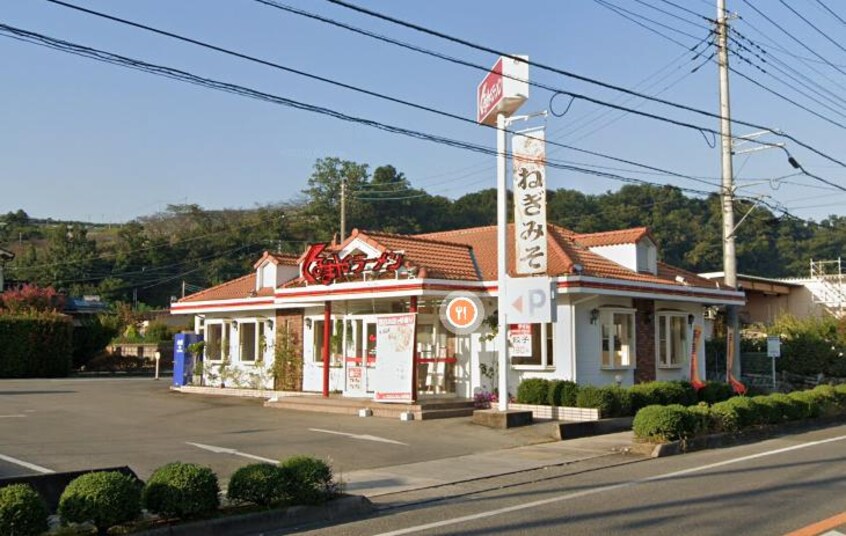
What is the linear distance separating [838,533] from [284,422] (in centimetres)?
1305

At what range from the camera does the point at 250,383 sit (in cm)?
2680

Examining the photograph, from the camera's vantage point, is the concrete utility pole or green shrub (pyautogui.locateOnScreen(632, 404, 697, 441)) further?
the concrete utility pole

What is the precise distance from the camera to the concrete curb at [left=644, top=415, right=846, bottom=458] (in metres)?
14.5

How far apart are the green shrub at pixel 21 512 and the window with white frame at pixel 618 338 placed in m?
16.7

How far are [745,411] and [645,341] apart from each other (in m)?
6.15

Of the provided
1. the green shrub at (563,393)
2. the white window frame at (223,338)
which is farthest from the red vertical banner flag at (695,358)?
the white window frame at (223,338)

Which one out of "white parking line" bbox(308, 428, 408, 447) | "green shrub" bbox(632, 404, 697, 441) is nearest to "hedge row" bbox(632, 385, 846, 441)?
"green shrub" bbox(632, 404, 697, 441)

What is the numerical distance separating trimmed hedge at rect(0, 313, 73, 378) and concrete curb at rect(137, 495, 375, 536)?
30967 mm

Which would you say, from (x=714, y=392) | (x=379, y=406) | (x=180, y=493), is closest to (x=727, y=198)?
(x=714, y=392)

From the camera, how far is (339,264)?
22.5m

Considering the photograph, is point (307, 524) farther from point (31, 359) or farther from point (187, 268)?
point (187, 268)

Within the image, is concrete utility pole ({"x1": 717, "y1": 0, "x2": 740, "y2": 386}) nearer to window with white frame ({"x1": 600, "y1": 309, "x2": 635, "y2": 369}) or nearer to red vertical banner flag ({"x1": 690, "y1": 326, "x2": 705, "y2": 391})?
red vertical banner flag ({"x1": 690, "y1": 326, "x2": 705, "y2": 391})

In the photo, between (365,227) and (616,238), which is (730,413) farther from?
(365,227)

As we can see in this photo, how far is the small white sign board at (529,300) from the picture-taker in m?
17.6
